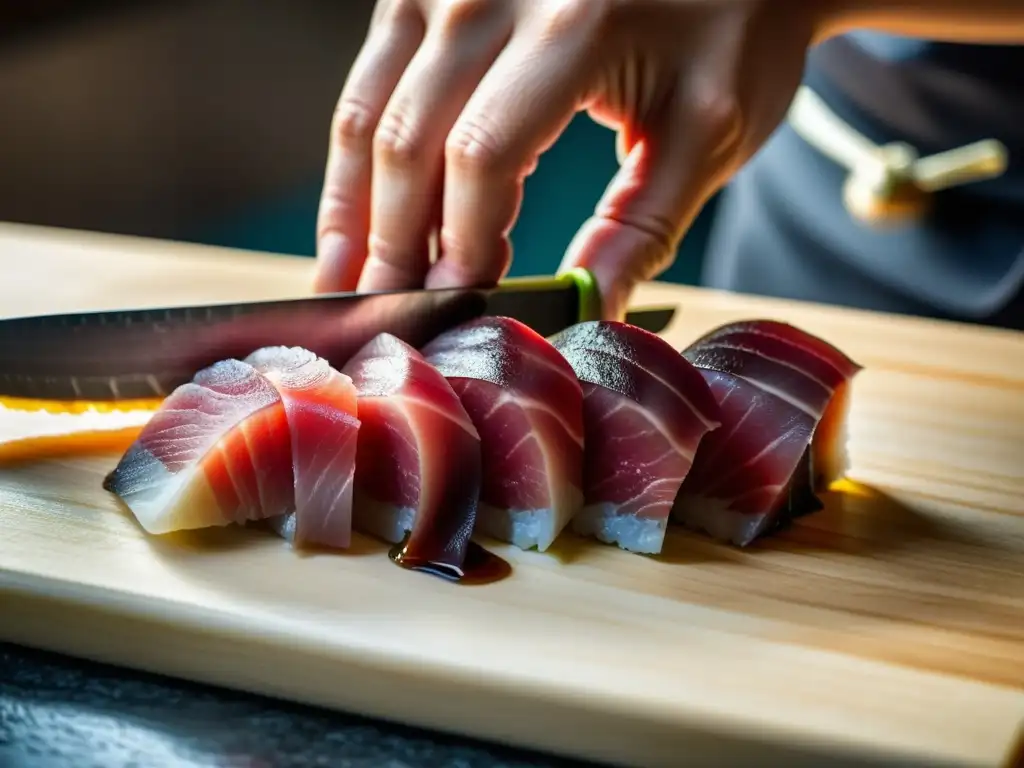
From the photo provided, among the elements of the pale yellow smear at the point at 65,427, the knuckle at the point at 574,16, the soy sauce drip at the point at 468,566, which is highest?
the knuckle at the point at 574,16

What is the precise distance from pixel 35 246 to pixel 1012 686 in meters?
2.74

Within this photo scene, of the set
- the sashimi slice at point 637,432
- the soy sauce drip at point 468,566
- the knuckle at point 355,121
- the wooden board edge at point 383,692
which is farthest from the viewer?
the knuckle at point 355,121

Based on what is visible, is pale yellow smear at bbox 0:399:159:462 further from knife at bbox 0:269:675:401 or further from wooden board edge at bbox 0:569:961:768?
wooden board edge at bbox 0:569:961:768

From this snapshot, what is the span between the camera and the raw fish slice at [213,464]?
1.53 m

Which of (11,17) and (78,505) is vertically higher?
(11,17)

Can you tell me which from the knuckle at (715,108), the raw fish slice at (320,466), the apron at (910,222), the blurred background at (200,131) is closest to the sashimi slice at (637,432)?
the raw fish slice at (320,466)

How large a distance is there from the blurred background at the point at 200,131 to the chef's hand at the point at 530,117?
3.05 m

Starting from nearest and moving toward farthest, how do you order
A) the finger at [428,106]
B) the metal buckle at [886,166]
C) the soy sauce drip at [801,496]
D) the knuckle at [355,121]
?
the soy sauce drip at [801,496] < the finger at [428,106] < the knuckle at [355,121] < the metal buckle at [886,166]

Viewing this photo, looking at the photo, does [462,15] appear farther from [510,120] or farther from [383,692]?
[383,692]

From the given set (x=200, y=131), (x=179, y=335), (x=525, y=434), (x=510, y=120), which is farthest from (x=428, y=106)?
(x=200, y=131)

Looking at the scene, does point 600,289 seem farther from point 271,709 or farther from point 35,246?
point 35,246

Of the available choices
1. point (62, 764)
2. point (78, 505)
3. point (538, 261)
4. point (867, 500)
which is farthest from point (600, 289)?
point (538, 261)

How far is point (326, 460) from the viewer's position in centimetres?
157

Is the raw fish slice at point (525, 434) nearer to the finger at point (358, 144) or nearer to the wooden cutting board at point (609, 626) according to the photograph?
the wooden cutting board at point (609, 626)
